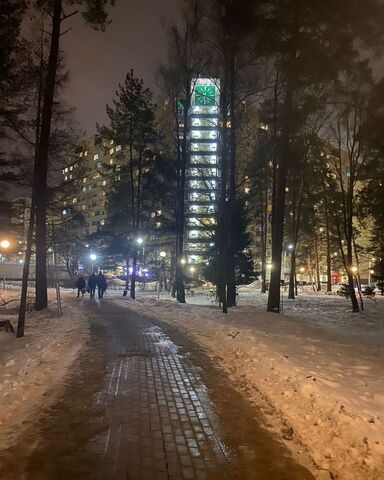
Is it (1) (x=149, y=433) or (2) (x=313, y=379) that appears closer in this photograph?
(1) (x=149, y=433)

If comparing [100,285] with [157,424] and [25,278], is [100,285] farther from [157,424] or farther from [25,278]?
[157,424]

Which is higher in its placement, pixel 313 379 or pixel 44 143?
pixel 44 143

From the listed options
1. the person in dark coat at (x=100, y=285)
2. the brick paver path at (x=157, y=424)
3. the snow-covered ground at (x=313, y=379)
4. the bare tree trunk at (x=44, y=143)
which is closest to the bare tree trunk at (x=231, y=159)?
the snow-covered ground at (x=313, y=379)

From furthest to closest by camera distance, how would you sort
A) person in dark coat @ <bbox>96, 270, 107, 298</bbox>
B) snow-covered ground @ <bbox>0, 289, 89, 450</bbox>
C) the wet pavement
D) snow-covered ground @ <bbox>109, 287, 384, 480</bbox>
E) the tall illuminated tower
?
person in dark coat @ <bbox>96, 270, 107, 298</bbox> → the tall illuminated tower → snow-covered ground @ <bbox>0, 289, 89, 450</bbox> → snow-covered ground @ <bbox>109, 287, 384, 480</bbox> → the wet pavement

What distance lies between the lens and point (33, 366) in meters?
8.90

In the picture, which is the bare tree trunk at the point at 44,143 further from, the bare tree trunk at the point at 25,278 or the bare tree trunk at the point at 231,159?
the bare tree trunk at the point at 231,159

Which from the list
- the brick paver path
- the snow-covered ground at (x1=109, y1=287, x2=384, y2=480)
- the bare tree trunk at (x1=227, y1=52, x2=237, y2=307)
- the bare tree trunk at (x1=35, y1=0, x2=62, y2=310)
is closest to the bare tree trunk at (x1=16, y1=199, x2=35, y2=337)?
the brick paver path

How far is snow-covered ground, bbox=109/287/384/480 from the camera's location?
4.85 m

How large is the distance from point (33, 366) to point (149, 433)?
4273 mm

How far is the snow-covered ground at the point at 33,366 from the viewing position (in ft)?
20.3

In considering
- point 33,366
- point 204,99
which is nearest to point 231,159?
point 204,99

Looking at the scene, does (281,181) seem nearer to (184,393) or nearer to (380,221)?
(380,221)

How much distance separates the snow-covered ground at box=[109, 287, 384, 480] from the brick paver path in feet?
3.11

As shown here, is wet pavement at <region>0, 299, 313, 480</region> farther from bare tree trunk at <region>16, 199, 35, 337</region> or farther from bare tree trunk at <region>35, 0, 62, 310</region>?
bare tree trunk at <region>35, 0, 62, 310</region>
